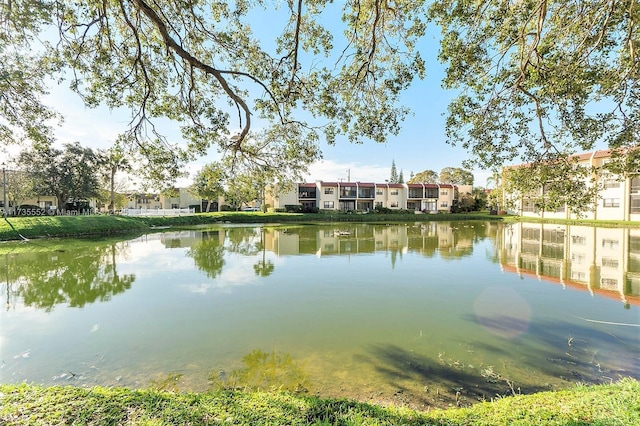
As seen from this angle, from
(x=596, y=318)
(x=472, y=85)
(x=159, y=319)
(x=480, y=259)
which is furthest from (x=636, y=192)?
(x=159, y=319)

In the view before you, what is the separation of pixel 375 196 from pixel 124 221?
37.9 m

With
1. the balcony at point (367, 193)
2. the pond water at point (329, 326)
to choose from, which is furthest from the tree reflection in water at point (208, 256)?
the balcony at point (367, 193)

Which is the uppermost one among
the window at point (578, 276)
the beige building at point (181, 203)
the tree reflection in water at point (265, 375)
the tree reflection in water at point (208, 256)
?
the beige building at point (181, 203)

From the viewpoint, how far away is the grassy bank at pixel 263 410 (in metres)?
2.67

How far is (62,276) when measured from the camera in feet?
34.5

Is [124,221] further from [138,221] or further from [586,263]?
[586,263]

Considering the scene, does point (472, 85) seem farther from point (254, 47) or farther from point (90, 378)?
point (90, 378)

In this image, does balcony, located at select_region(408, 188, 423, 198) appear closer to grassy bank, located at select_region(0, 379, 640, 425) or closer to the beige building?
the beige building

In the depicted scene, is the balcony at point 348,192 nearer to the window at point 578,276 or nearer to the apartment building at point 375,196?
the apartment building at point 375,196

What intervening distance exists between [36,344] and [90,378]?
206cm

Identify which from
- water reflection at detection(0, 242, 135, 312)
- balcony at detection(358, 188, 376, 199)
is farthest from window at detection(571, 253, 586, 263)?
balcony at detection(358, 188, 376, 199)

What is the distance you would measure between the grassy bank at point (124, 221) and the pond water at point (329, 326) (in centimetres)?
955

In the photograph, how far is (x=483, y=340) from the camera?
5.60 m

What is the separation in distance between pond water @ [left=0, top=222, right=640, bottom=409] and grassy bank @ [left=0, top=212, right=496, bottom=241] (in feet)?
31.3
